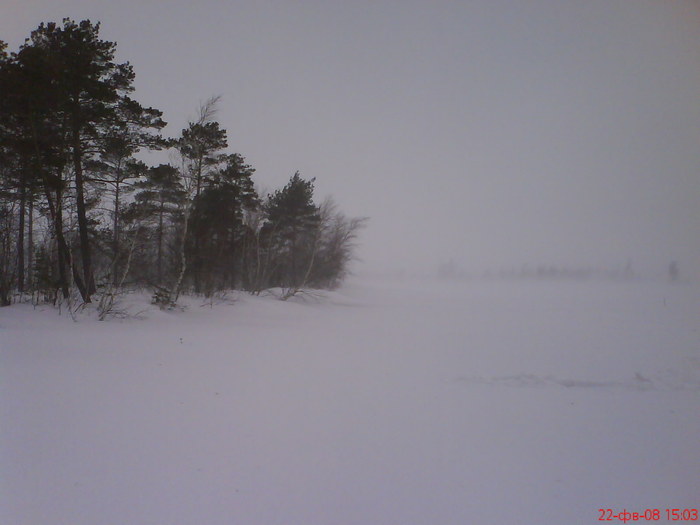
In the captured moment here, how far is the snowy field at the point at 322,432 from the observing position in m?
2.61

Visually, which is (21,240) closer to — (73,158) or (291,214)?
(73,158)

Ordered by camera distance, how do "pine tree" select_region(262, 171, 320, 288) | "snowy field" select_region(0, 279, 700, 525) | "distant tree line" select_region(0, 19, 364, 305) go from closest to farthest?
1. "snowy field" select_region(0, 279, 700, 525)
2. "distant tree line" select_region(0, 19, 364, 305)
3. "pine tree" select_region(262, 171, 320, 288)

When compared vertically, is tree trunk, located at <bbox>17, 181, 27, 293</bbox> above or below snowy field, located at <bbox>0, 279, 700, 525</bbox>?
above

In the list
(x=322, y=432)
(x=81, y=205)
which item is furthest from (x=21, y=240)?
(x=322, y=432)

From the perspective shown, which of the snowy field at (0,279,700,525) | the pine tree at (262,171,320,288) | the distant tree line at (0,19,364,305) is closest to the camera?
the snowy field at (0,279,700,525)

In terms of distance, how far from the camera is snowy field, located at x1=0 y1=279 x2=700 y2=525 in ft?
8.56

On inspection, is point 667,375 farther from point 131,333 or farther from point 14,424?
point 131,333

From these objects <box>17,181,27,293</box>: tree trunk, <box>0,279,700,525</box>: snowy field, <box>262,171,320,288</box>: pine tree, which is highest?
<box>262,171,320,288</box>: pine tree

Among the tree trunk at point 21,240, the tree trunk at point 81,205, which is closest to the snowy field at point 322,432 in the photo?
the tree trunk at point 81,205

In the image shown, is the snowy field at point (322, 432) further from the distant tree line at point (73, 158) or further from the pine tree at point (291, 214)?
the pine tree at point (291, 214)

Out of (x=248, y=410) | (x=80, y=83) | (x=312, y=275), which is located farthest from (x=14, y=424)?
(x=312, y=275)

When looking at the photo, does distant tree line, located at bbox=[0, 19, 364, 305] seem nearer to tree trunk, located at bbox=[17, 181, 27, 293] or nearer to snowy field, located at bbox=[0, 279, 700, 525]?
tree trunk, located at bbox=[17, 181, 27, 293]

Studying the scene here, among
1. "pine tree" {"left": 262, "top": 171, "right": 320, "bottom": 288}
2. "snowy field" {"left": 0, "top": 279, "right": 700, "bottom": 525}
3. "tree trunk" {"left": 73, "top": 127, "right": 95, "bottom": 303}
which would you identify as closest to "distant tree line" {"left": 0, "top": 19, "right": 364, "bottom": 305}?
"tree trunk" {"left": 73, "top": 127, "right": 95, "bottom": 303}

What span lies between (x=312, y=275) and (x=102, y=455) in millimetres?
25132
